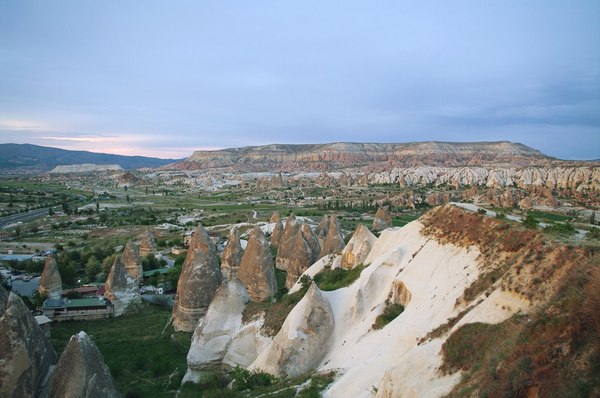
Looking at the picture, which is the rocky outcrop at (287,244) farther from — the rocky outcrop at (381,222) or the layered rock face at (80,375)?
the layered rock face at (80,375)

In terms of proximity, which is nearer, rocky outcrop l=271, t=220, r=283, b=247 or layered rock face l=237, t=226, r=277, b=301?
layered rock face l=237, t=226, r=277, b=301

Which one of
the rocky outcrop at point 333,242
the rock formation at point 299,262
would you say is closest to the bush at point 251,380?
the rock formation at point 299,262

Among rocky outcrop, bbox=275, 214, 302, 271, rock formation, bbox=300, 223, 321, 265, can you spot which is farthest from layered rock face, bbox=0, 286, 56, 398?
rocky outcrop, bbox=275, 214, 302, 271

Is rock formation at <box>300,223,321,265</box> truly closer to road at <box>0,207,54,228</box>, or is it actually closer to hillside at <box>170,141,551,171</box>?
road at <box>0,207,54,228</box>

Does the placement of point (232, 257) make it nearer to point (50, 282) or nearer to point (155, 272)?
point (155, 272)

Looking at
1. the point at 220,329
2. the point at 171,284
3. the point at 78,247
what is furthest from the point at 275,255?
the point at 78,247

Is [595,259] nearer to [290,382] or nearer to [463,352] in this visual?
[463,352]

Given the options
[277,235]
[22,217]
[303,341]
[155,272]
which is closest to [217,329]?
[303,341]
